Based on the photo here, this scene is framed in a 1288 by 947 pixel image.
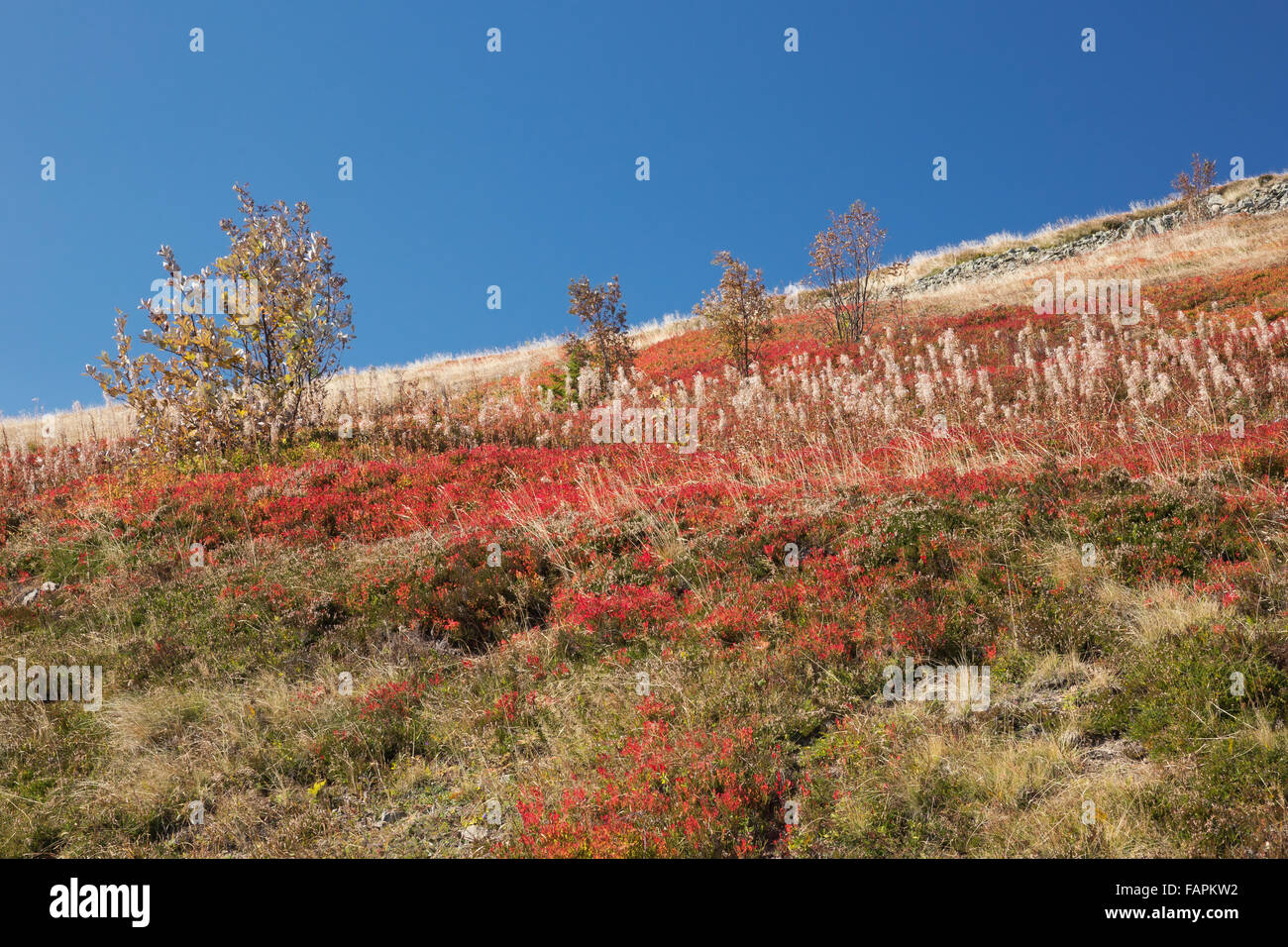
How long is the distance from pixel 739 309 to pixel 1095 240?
3865 centimetres

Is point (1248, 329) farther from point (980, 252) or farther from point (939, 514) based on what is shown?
point (980, 252)

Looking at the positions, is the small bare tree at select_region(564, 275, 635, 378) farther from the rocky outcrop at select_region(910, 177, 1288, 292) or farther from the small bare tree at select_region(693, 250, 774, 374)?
the rocky outcrop at select_region(910, 177, 1288, 292)

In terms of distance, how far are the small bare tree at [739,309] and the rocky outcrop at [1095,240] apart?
26.9 m

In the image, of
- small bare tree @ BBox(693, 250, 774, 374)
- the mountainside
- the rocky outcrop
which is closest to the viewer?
the mountainside

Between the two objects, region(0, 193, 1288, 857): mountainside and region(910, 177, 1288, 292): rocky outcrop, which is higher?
region(910, 177, 1288, 292): rocky outcrop

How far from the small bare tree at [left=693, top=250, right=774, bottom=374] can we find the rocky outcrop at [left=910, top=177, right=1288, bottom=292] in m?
26.9

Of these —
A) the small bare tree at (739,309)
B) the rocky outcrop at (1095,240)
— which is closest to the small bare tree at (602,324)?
the small bare tree at (739,309)

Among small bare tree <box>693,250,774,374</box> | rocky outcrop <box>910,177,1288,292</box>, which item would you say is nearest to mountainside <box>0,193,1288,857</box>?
small bare tree <box>693,250,774,374</box>

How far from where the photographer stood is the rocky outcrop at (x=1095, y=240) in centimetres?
4903

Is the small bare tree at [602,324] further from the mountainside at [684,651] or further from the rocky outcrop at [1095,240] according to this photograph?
the rocky outcrop at [1095,240]

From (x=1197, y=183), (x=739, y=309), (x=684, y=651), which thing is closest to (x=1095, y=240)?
(x=1197, y=183)

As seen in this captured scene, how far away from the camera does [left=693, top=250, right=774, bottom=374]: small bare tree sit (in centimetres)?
2717

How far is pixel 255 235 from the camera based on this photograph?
17.1 m
